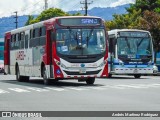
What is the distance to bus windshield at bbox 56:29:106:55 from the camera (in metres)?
25.9

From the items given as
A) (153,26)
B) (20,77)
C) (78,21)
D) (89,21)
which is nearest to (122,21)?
(153,26)

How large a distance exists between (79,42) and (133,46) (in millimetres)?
11434

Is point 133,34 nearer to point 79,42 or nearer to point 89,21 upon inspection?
point 89,21

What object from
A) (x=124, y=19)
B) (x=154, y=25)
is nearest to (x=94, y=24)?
(x=154, y=25)

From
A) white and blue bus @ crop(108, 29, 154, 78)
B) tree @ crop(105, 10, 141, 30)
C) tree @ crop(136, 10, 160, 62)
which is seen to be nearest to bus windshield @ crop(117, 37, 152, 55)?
white and blue bus @ crop(108, 29, 154, 78)

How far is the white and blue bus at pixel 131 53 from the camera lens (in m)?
36.7

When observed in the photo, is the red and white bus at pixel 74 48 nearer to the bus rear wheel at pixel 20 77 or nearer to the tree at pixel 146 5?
the bus rear wheel at pixel 20 77

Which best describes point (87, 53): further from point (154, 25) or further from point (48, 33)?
point (154, 25)

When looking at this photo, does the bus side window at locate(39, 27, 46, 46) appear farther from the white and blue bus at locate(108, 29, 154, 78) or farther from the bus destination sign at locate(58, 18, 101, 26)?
the white and blue bus at locate(108, 29, 154, 78)

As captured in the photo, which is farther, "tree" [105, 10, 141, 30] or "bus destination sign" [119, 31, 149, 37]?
"tree" [105, 10, 141, 30]

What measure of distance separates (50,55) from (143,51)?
1164 centimetres

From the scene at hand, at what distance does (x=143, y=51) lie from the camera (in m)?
36.9

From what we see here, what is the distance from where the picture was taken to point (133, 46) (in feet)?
121

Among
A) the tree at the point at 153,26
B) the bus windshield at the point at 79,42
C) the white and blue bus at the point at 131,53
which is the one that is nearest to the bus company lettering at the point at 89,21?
the bus windshield at the point at 79,42
